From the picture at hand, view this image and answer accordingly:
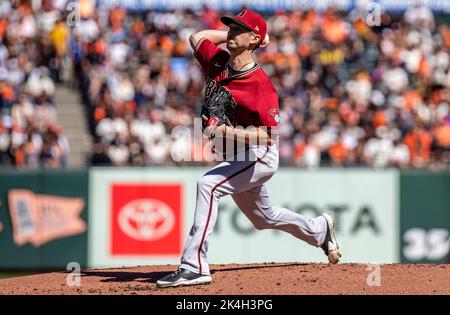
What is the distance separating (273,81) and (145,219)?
429 centimetres

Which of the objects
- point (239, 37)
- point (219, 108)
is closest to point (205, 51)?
point (239, 37)

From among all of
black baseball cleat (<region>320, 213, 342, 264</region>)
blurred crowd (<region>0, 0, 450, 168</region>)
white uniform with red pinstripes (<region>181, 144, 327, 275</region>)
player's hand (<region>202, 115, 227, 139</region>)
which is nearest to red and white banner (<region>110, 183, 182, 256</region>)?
blurred crowd (<region>0, 0, 450, 168</region>)

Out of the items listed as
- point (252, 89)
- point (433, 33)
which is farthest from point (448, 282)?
point (433, 33)

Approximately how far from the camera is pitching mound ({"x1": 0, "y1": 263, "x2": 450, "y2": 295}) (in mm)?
7312

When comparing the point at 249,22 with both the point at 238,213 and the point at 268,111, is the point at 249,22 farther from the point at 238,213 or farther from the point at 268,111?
the point at 238,213

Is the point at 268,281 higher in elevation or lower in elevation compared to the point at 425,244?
higher

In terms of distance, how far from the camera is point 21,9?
61.1 ft

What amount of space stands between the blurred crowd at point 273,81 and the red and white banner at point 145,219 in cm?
53

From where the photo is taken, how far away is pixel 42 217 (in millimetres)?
14539

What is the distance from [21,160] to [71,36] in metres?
3.59

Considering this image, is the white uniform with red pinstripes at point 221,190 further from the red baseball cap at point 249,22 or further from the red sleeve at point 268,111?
the red baseball cap at point 249,22

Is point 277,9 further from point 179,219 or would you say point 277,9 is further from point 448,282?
point 448,282

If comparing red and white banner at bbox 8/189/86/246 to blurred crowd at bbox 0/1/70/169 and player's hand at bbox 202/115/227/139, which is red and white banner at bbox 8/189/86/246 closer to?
blurred crowd at bbox 0/1/70/169

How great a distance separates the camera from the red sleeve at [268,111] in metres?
7.29
